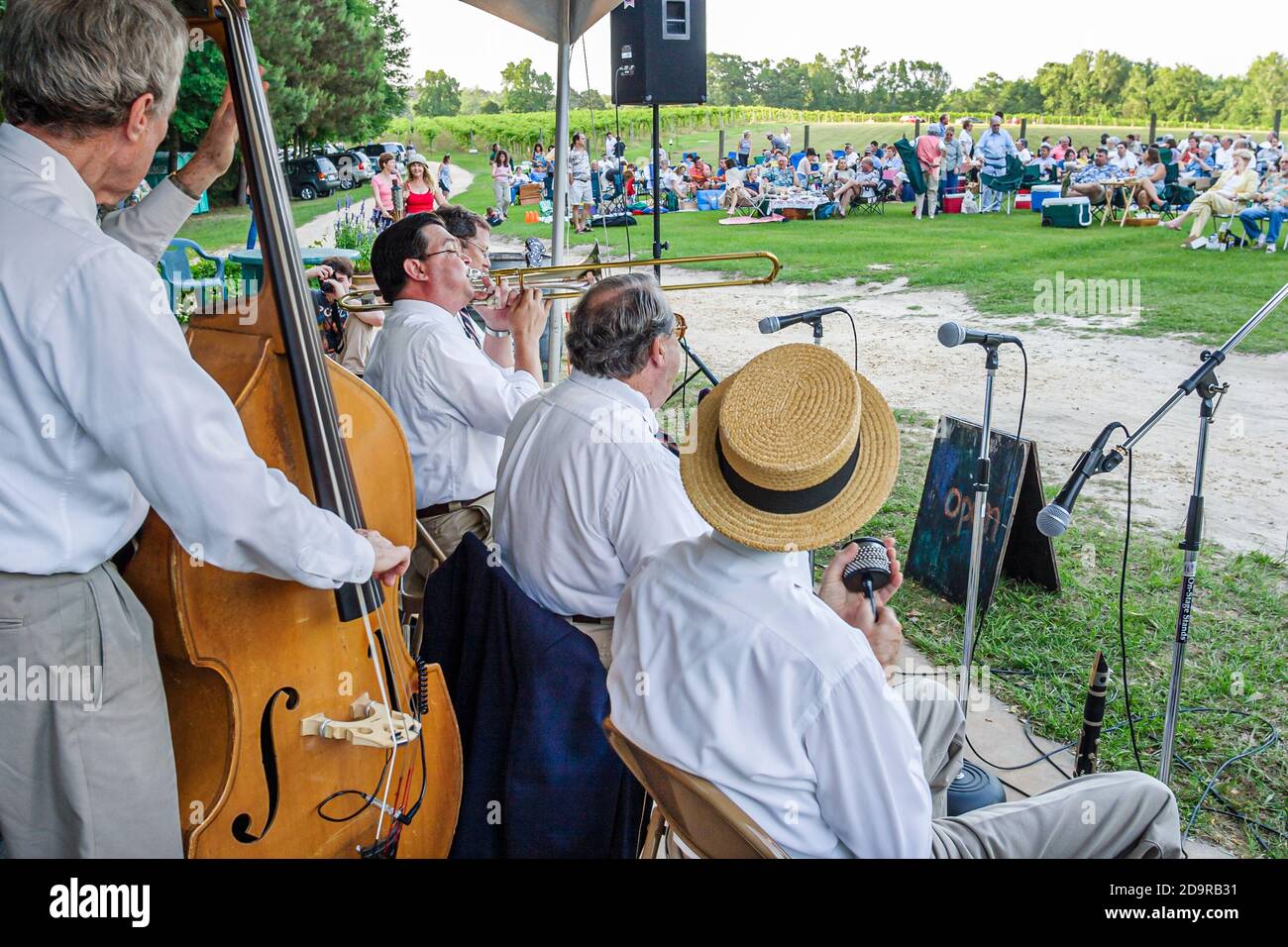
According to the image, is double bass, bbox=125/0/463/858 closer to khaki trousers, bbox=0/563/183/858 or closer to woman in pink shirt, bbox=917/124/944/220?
khaki trousers, bbox=0/563/183/858

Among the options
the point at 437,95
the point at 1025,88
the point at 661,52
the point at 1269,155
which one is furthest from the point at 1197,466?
the point at 437,95

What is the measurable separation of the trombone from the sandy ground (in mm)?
2678

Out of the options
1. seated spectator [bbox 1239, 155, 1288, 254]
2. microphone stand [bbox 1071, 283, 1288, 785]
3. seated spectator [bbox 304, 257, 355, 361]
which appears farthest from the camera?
seated spectator [bbox 1239, 155, 1288, 254]

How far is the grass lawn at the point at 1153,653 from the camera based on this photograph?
286cm

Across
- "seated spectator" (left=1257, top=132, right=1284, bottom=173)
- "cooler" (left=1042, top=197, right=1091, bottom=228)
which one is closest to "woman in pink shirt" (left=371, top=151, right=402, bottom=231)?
"cooler" (left=1042, top=197, right=1091, bottom=228)

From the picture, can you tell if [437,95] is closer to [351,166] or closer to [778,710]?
[351,166]

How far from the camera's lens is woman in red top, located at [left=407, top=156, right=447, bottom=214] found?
40.5 ft

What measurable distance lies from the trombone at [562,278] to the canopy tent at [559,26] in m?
0.87

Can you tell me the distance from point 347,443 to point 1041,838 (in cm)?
154

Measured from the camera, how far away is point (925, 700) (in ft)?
7.06

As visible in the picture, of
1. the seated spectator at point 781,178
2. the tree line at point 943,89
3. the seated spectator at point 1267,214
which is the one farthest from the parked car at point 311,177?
the seated spectator at point 1267,214

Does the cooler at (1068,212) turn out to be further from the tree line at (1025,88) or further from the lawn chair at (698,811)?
the lawn chair at (698,811)

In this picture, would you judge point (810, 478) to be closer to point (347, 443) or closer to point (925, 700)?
point (925, 700)

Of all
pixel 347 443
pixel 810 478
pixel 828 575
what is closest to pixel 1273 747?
pixel 828 575
